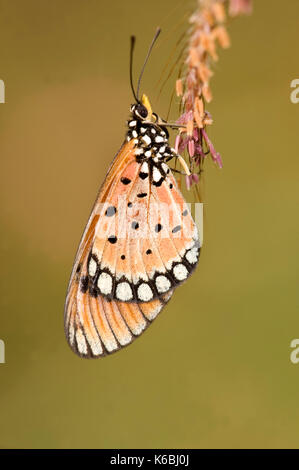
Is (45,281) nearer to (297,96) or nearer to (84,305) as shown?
(84,305)

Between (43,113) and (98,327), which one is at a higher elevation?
(43,113)

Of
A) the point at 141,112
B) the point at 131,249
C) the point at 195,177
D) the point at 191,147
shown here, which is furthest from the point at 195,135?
the point at 131,249

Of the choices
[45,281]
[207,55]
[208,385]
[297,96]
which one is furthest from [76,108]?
[207,55]

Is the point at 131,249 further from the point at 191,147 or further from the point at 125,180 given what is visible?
the point at 191,147

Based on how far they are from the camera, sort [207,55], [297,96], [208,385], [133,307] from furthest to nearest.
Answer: [208,385] < [297,96] < [133,307] < [207,55]

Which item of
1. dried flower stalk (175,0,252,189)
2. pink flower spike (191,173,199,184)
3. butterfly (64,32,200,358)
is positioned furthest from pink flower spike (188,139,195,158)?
butterfly (64,32,200,358)

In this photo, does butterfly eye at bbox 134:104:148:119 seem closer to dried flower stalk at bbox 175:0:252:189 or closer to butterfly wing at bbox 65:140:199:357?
butterfly wing at bbox 65:140:199:357

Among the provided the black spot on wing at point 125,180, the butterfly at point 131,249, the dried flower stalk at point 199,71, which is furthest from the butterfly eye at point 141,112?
the dried flower stalk at point 199,71

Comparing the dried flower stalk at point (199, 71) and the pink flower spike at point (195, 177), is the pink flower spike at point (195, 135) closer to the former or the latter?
the dried flower stalk at point (199, 71)
